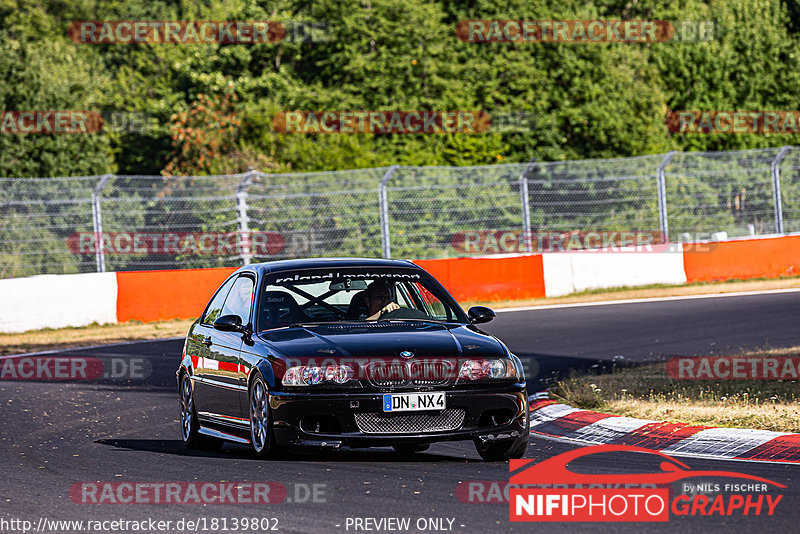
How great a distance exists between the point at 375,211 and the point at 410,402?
16.9 m

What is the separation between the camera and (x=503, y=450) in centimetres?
805

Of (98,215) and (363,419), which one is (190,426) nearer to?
(363,419)

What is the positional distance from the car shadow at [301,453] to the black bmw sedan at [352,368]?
0.11m

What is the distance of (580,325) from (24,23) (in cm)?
4312

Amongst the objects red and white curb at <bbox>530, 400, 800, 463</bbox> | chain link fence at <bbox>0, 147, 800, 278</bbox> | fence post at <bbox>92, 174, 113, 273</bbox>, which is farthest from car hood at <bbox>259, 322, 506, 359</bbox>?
fence post at <bbox>92, 174, 113, 273</bbox>

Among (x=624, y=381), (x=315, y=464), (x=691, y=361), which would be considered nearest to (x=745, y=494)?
(x=315, y=464)

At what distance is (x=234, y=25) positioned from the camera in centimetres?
4147

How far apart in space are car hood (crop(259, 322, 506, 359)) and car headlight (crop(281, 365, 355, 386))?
83 millimetres

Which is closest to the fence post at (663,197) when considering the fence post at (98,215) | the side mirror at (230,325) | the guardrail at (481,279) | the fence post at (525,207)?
the guardrail at (481,279)

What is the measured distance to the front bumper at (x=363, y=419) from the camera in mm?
7598

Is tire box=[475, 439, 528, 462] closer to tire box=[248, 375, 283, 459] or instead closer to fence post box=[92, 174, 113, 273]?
tire box=[248, 375, 283, 459]

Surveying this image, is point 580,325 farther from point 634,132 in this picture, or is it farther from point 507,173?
point 634,132

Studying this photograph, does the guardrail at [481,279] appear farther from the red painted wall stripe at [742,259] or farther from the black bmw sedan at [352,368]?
the black bmw sedan at [352,368]

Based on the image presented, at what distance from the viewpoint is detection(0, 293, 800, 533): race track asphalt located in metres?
6.20
